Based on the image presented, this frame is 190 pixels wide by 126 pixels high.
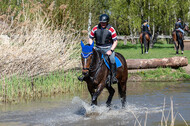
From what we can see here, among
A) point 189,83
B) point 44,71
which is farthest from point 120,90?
point 189,83

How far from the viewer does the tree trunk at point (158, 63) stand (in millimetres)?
14836

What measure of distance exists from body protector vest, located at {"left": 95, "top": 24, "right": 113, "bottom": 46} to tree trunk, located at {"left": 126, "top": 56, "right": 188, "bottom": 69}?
6190 millimetres

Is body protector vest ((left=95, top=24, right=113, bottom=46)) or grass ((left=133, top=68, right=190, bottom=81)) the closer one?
body protector vest ((left=95, top=24, right=113, bottom=46))

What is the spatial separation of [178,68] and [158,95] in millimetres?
4267

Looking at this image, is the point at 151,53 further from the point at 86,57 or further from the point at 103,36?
the point at 86,57

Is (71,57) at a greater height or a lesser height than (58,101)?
greater

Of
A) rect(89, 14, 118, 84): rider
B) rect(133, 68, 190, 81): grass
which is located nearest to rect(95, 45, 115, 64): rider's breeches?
rect(89, 14, 118, 84): rider

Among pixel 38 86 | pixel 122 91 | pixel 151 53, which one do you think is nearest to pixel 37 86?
pixel 38 86

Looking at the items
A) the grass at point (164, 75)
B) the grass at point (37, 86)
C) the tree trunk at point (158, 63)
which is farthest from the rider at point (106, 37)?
the tree trunk at point (158, 63)

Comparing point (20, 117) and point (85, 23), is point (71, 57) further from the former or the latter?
point (20, 117)

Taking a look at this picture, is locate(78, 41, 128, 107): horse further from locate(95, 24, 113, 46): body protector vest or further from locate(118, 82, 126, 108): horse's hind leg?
locate(118, 82, 126, 108): horse's hind leg

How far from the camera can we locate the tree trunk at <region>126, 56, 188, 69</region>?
1484 cm

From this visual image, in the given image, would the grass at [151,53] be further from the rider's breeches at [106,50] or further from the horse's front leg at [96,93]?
the horse's front leg at [96,93]

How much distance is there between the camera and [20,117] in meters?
8.41
